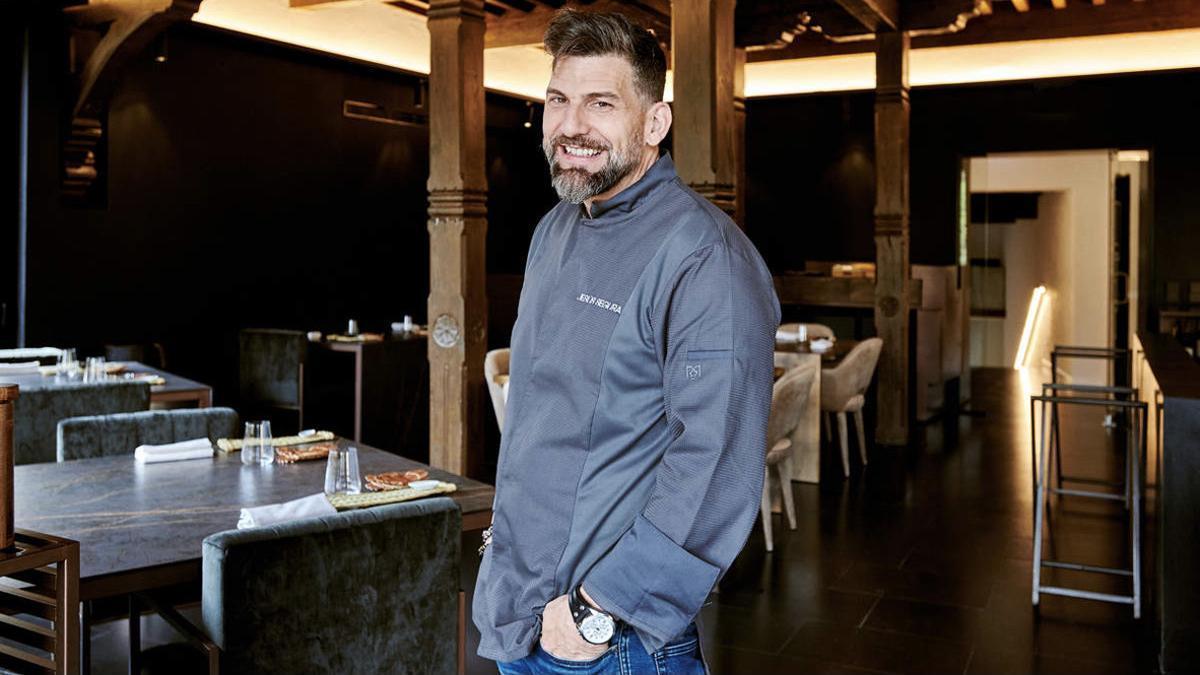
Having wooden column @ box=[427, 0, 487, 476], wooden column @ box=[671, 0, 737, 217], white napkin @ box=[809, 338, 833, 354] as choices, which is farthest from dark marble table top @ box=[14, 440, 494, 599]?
white napkin @ box=[809, 338, 833, 354]

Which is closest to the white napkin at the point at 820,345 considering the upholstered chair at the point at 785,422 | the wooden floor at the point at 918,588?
the wooden floor at the point at 918,588

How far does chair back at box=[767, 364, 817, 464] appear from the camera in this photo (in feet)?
18.5

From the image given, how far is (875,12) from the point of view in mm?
8023

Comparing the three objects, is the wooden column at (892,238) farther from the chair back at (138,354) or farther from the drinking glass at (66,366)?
the drinking glass at (66,366)

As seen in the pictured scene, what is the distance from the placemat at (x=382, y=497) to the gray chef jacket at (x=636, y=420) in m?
1.21

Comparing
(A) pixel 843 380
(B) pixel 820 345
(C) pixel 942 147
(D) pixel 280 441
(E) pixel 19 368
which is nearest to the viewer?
(D) pixel 280 441

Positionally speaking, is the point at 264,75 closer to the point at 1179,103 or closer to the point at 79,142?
the point at 79,142

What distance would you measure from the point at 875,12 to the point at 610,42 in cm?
702

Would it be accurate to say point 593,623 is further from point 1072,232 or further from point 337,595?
point 1072,232

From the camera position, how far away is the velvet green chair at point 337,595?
7.09 feet

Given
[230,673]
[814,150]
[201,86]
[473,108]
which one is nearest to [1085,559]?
[473,108]

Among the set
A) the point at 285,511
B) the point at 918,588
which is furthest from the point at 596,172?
the point at 918,588

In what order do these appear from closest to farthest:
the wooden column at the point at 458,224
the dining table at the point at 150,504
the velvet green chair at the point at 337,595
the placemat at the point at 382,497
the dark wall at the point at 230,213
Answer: the velvet green chair at the point at 337,595
the dining table at the point at 150,504
the placemat at the point at 382,497
the wooden column at the point at 458,224
the dark wall at the point at 230,213

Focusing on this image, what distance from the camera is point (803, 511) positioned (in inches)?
250
